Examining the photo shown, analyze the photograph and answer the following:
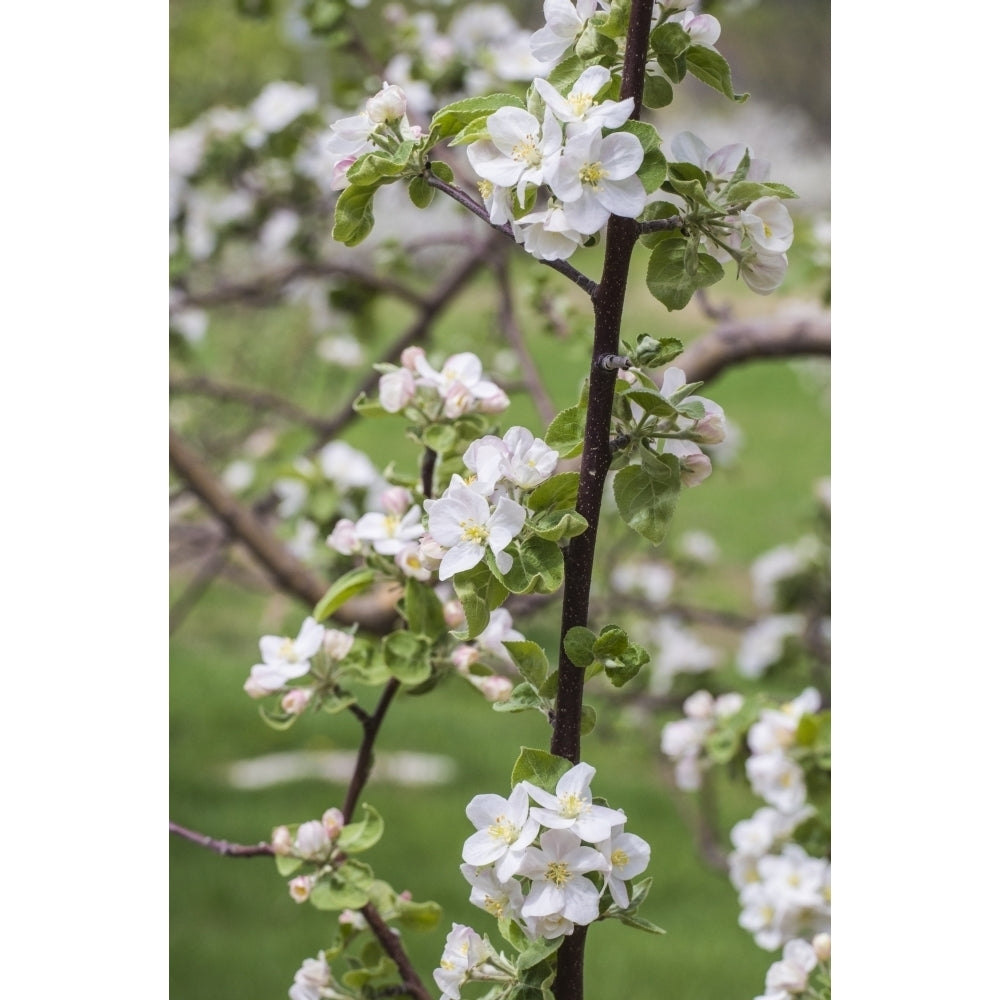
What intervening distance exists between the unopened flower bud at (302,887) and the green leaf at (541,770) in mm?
144

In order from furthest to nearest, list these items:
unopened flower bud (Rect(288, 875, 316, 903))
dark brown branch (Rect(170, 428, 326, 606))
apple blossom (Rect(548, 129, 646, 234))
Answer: dark brown branch (Rect(170, 428, 326, 606))
unopened flower bud (Rect(288, 875, 316, 903))
apple blossom (Rect(548, 129, 646, 234))

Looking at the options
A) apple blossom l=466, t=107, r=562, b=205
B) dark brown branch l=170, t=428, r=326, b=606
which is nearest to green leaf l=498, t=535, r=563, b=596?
apple blossom l=466, t=107, r=562, b=205

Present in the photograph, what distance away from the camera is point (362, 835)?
1.66 ft

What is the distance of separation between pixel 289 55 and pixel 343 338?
5.08ft

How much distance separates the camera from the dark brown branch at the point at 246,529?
2.99 feet

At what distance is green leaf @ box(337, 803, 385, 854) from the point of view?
0.51 m

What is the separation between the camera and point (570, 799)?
1.22ft

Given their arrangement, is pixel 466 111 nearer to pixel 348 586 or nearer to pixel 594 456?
pixel 594 456

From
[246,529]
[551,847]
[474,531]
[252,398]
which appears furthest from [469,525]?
[252,398]

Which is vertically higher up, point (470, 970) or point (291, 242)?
point (291, 242)

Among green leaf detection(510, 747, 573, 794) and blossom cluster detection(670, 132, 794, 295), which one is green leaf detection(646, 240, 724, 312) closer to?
blossom cluster detection(670, 132, 794, 295)

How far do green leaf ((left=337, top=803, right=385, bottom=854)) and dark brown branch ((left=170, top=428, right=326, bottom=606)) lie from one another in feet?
1.32

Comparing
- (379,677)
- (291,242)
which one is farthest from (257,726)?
(379,677)
